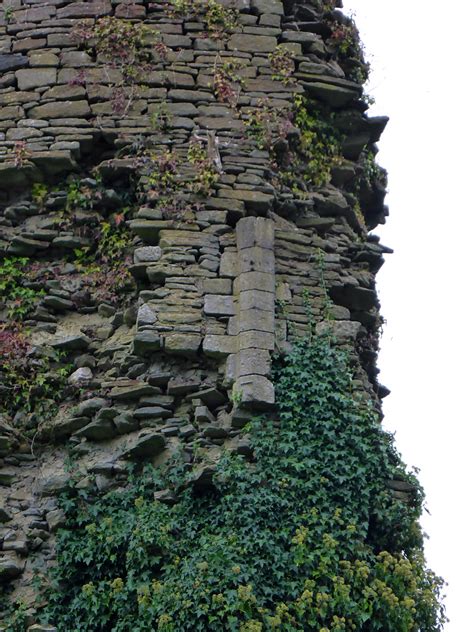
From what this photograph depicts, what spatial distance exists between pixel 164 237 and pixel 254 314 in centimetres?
113

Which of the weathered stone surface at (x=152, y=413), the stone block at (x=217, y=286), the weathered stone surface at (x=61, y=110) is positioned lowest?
the weathered stone surface at (x=152, y=413)

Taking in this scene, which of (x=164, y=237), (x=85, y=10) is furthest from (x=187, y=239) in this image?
(x=85, y=10)

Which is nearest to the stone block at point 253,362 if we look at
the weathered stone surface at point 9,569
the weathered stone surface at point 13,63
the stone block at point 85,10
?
the weathered stone surface at point 9,569

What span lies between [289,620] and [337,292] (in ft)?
10.8

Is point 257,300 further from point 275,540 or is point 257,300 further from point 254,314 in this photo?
point 275,540

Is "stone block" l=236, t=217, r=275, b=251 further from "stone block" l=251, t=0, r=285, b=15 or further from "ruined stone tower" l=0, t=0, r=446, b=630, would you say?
"stone block" l=251, t=0, r=285, b=15

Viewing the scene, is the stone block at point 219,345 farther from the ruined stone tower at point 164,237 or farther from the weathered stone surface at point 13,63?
the weathered stone surface at point 13,63

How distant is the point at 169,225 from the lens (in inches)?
503

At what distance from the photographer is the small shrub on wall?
10.8 meters

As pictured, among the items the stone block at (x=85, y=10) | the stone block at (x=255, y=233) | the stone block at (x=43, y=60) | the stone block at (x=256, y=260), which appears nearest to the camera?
the stone block at (x=256, y=260)

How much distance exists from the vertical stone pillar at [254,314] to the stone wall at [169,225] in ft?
0.05

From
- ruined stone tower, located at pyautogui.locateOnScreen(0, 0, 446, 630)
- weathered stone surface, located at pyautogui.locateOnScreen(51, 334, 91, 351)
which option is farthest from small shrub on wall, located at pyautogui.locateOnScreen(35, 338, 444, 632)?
weathered stone surface, located at pyautogui.locateOnScreen(51, 334, 91, 351)

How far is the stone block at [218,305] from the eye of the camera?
1227cm

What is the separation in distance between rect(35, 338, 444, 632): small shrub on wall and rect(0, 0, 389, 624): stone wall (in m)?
0.23
